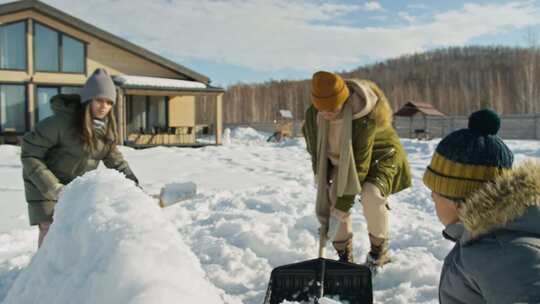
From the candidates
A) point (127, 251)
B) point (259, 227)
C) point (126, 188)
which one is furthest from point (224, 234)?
point (127, 251)

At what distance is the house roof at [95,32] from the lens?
679 inches

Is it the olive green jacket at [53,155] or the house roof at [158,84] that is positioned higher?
the house roof at [158,84]

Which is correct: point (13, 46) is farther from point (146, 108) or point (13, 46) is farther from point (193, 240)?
point (193, 240)

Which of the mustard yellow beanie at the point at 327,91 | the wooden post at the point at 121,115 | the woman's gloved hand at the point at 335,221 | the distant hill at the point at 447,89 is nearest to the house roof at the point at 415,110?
the distant hill at the point at 447,89

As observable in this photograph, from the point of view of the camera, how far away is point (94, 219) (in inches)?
63.1

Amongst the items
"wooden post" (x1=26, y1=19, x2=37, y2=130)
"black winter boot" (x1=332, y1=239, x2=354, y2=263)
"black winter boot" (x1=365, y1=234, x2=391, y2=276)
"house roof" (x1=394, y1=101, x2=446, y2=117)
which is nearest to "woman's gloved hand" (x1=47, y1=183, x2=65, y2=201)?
"black winter boot" (x1=332, y1=239, x2=354, y2=263)

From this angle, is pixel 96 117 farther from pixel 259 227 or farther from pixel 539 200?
pixel 539 200

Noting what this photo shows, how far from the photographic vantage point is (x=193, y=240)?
4.34m

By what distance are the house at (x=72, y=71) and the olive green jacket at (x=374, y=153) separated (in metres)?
15.3

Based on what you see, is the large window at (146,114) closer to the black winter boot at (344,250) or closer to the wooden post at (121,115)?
the wooden post at (121,115)

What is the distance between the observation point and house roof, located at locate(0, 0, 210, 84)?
1723 cm

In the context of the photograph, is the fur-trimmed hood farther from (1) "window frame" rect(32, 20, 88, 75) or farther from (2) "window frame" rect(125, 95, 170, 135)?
(2) "window frame" rect(125, 95, 170, 135)

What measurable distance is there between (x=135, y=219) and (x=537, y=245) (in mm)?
1269

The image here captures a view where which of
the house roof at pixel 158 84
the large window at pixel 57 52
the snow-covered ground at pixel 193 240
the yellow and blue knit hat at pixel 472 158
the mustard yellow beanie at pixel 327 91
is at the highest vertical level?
the large window at pixel 57 52
